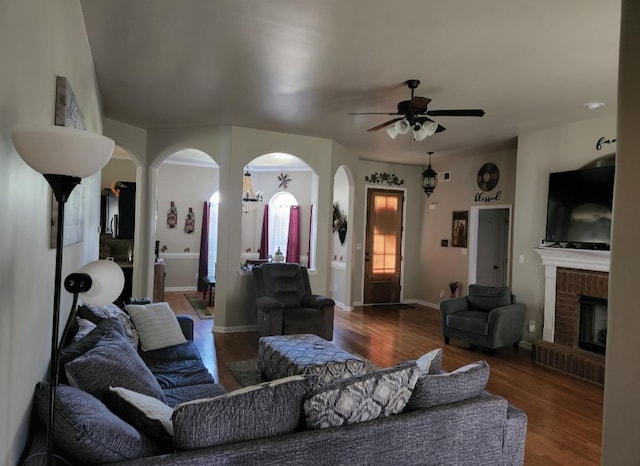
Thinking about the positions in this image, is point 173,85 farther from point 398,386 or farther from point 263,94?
point 398,386

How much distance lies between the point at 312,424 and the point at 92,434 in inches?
30.1

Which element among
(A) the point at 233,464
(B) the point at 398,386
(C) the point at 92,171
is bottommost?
(A) the point at 233,464

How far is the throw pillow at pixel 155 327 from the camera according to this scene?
326cm

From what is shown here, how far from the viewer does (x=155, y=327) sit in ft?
11.0

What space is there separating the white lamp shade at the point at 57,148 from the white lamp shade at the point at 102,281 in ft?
1.03

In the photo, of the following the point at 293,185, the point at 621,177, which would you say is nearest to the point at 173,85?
the point at 621,177

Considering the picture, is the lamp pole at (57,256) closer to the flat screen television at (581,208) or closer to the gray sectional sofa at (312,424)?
the gray sectional sofa at (312,424)

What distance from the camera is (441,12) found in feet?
8.09

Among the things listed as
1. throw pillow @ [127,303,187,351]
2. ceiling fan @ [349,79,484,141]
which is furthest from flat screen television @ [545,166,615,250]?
throw pillow @ [127,303,187,351]

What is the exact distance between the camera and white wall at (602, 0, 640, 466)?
3.76ft

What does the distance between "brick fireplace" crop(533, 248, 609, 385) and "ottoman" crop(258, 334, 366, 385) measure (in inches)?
94.4

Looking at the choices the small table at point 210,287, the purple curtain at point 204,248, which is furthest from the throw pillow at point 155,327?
the purple curtain at point 204,248

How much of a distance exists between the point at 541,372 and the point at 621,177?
3.85 meters

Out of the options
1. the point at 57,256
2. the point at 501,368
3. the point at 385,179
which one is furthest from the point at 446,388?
the point at 385,179
